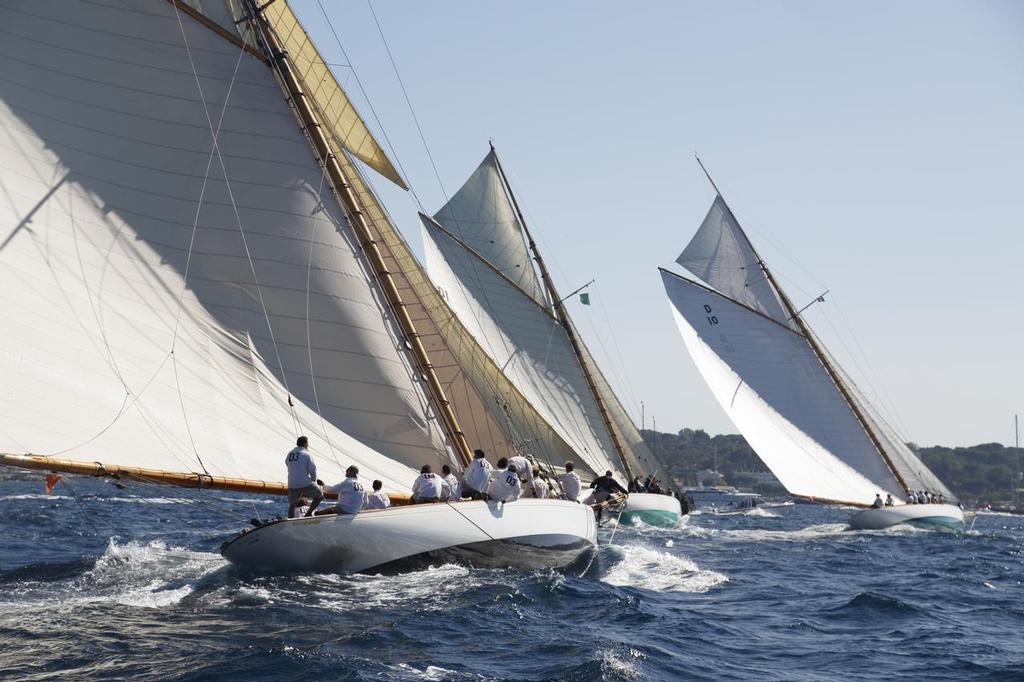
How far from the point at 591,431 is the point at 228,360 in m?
35.1

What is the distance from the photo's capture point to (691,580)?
26953 millimetres

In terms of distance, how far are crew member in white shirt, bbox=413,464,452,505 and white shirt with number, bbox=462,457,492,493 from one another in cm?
83

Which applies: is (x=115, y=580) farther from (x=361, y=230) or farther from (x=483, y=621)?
(x=361, y=230)

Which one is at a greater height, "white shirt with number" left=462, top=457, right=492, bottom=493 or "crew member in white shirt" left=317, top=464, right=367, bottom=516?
"white shirt with number" left=462, top=457, right=492, bottom=493

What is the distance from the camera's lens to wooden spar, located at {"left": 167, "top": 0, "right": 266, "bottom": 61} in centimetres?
2355

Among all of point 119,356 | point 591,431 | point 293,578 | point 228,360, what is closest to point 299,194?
point 228,360

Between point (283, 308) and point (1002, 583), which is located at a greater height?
point (283, 308)

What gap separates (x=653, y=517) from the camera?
49375 millimetres

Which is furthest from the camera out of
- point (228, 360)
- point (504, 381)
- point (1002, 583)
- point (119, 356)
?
point (504, 381)

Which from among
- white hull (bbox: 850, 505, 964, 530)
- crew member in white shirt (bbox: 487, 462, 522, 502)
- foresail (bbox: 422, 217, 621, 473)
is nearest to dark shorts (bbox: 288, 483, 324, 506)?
crew member in white shirt (bbox: 487, 462, 522, 502)

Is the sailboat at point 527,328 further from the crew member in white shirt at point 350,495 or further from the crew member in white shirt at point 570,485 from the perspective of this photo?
the crew member in white shirt at point 350,495

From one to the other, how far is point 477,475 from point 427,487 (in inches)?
53.4

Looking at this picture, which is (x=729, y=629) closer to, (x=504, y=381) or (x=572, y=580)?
(x=572, y=580)

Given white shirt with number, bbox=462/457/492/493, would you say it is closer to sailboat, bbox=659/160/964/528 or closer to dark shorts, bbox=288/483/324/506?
dark shorts, bbox=288/483/324/506
